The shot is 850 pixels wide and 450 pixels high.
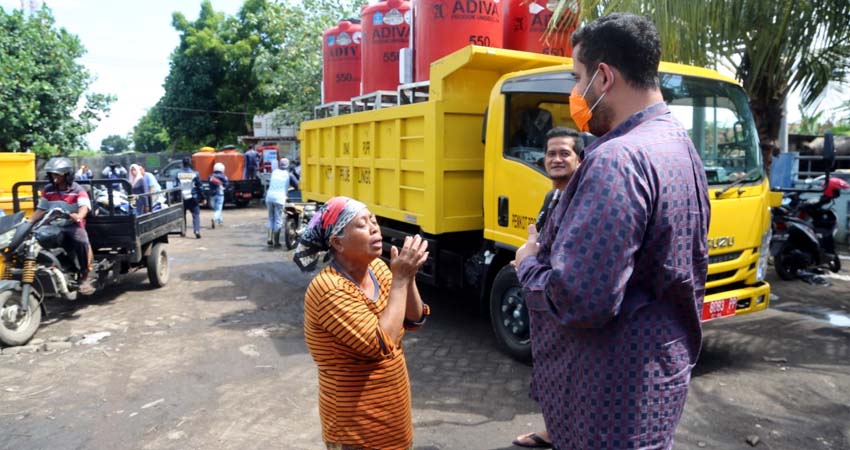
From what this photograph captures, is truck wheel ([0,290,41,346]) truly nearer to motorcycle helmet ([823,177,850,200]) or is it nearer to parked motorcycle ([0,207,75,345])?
parked motorcycle ([0,207,75,345])

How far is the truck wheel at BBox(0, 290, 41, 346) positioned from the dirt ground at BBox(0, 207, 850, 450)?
11 cm

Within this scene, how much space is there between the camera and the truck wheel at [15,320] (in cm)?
561

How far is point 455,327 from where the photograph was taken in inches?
245

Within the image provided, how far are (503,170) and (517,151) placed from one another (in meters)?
0.20

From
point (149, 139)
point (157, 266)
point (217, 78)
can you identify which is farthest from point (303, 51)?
point (149, 139)

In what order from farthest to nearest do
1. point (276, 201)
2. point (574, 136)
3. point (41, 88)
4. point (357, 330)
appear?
point (41, 88), point (276, 201), point (574, 136), point (357, 330)

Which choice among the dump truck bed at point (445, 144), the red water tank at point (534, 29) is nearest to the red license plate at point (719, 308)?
the dump truck bed at point (445, 144)

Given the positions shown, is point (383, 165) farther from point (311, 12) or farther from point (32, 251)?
point (311, 12)

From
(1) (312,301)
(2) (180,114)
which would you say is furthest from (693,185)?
(2) (180,114)

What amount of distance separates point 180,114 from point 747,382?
101 feet

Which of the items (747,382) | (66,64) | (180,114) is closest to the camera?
(747,382)

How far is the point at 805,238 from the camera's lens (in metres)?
7.36

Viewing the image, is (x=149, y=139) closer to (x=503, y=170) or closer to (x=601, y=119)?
(x=503, y=170)

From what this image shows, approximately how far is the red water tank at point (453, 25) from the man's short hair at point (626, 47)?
4.65 m
